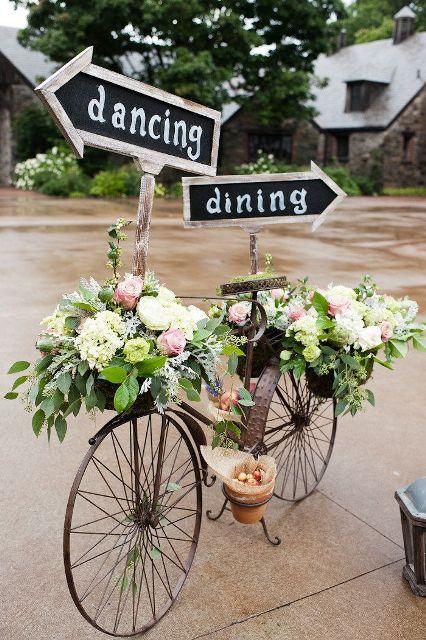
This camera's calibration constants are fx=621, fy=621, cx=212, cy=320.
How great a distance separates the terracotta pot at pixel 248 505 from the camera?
2662 mm

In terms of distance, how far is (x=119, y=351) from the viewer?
2137mm

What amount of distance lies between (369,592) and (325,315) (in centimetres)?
119

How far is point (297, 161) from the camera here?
29.3m

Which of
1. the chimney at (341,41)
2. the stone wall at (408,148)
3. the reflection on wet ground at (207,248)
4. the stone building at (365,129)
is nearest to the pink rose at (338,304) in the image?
the reflection on wet ground at (207,248)

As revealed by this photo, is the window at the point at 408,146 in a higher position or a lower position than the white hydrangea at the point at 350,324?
higher

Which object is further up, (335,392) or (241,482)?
(335,392)

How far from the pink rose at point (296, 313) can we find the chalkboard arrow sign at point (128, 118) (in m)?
0.78

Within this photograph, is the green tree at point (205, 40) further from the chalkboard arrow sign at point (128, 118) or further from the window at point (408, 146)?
the chalkboard arrow sign at point (128, 118)

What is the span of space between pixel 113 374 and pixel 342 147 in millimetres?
30430

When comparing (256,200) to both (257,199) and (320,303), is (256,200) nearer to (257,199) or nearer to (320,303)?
(257,199)

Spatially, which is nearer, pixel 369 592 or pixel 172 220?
pixel 369 592

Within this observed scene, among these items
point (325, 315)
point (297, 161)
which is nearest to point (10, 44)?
point (297, 161)

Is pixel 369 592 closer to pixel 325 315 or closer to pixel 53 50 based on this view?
pixel 325 315

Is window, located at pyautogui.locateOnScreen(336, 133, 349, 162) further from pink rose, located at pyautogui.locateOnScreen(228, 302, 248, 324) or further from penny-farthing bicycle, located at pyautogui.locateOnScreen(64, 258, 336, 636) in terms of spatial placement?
pink rose, located at pyautogui.locateOnScreen(228, 302, 248, 324)
